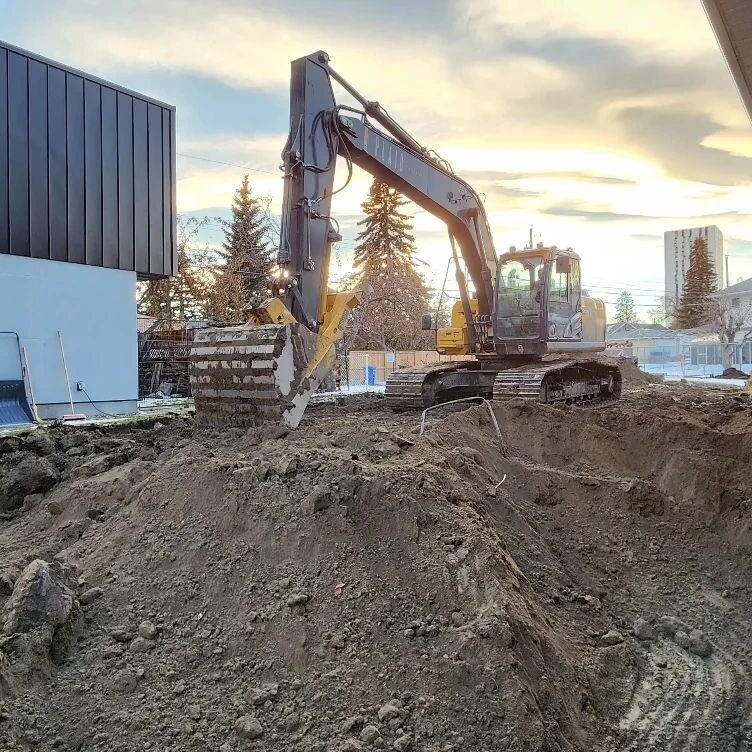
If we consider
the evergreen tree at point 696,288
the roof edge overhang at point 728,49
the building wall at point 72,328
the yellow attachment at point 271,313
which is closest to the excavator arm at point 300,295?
the yellow attachment at point 271,313

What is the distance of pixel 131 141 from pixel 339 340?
9.84 metres

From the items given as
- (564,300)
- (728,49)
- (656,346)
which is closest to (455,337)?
(564,300)

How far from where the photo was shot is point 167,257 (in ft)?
48.4

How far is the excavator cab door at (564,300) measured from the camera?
936 cm

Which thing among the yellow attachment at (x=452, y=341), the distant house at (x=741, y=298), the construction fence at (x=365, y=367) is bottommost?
the construction fence at (x=365, y=367)

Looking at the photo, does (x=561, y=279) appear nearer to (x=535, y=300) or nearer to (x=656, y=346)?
(x=535, y=300)

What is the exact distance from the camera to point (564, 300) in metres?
9.68

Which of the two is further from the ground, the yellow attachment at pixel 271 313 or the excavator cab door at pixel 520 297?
the excavator cab door at pixel 520 297

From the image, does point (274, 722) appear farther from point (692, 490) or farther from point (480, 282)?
point (480, 282)

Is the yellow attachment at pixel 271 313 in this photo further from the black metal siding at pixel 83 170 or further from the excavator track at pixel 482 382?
the black metal siding at pixel 83 170

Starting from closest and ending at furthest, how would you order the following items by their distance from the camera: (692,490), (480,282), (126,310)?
1. (692,490)
2. (480,282)
3. (126,310)

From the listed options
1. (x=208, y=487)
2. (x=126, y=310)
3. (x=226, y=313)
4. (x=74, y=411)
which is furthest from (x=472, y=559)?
(x=226, y=313)

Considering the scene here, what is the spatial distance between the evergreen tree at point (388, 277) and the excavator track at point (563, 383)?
818 inches

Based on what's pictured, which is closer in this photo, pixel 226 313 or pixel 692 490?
pixel 692 490
